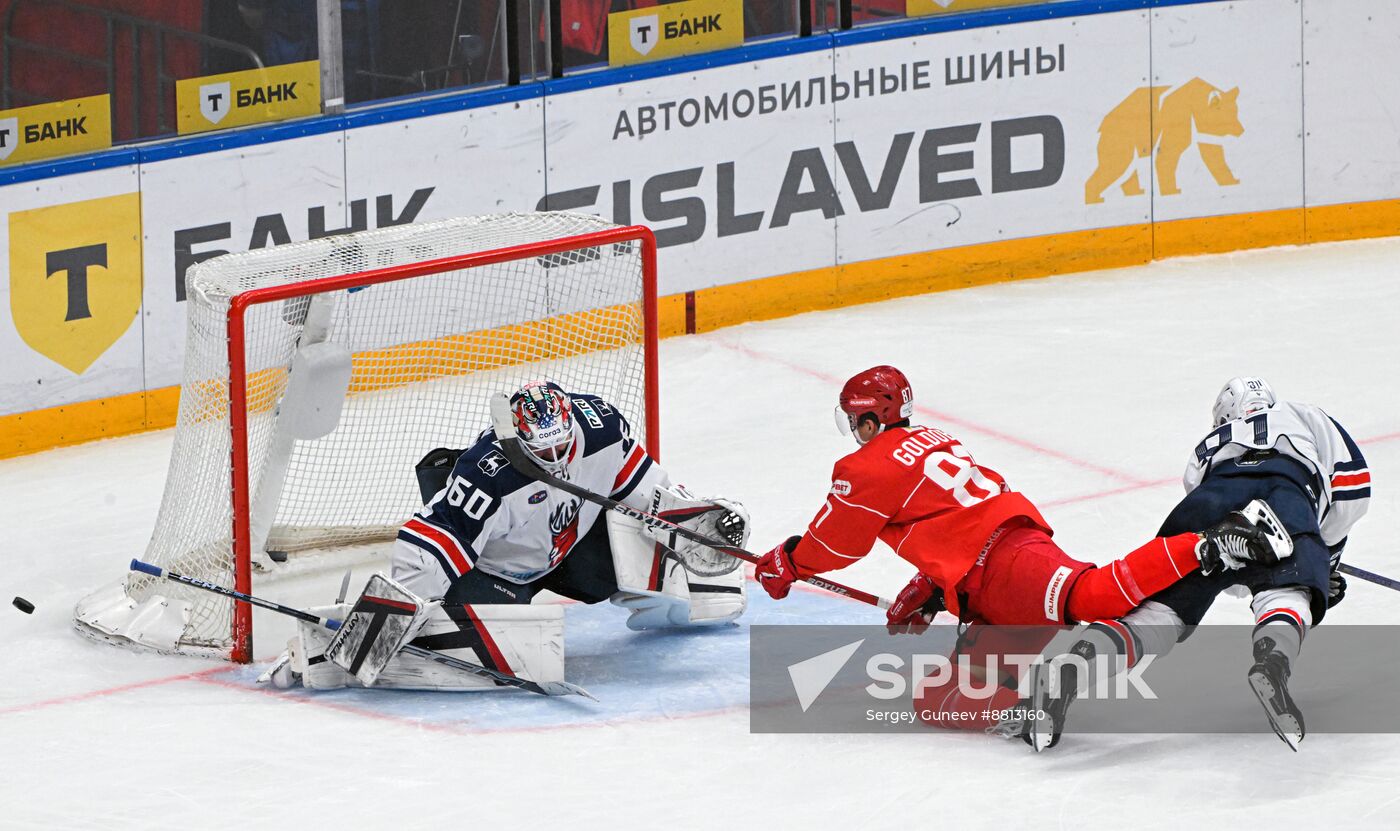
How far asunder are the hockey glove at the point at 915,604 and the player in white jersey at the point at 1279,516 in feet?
1.63

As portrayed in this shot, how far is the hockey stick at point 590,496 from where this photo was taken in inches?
222

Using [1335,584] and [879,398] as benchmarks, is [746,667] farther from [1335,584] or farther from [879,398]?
[1335,584]

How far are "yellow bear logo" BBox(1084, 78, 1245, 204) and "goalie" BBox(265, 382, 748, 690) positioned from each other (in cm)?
381

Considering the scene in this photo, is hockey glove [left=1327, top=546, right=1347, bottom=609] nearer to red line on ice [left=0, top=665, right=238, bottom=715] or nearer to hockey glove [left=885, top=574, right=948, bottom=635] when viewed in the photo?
hockey glove [left=885, top=574, right=948, bottom=635]

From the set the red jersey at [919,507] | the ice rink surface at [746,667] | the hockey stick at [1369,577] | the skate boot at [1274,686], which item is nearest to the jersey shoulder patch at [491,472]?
the ice rink surface at [746,667]

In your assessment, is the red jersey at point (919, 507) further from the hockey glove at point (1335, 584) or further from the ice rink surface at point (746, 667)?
the hockey glove at point (1335, 584)

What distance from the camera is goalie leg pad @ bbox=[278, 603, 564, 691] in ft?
18.3

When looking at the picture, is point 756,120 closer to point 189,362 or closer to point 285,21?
point 285,21

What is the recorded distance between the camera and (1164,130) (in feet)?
31.1

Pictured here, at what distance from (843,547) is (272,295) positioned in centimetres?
163

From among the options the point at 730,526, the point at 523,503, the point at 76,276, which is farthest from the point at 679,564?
the point at 76,276

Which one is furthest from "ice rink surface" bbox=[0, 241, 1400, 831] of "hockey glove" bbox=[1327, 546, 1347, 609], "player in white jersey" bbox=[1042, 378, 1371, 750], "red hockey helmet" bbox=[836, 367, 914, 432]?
"red hockey helmet" bbox=[836, 367, 914, 432]

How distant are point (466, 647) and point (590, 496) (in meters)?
0.48

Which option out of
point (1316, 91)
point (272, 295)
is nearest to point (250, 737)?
point (272, 295)
